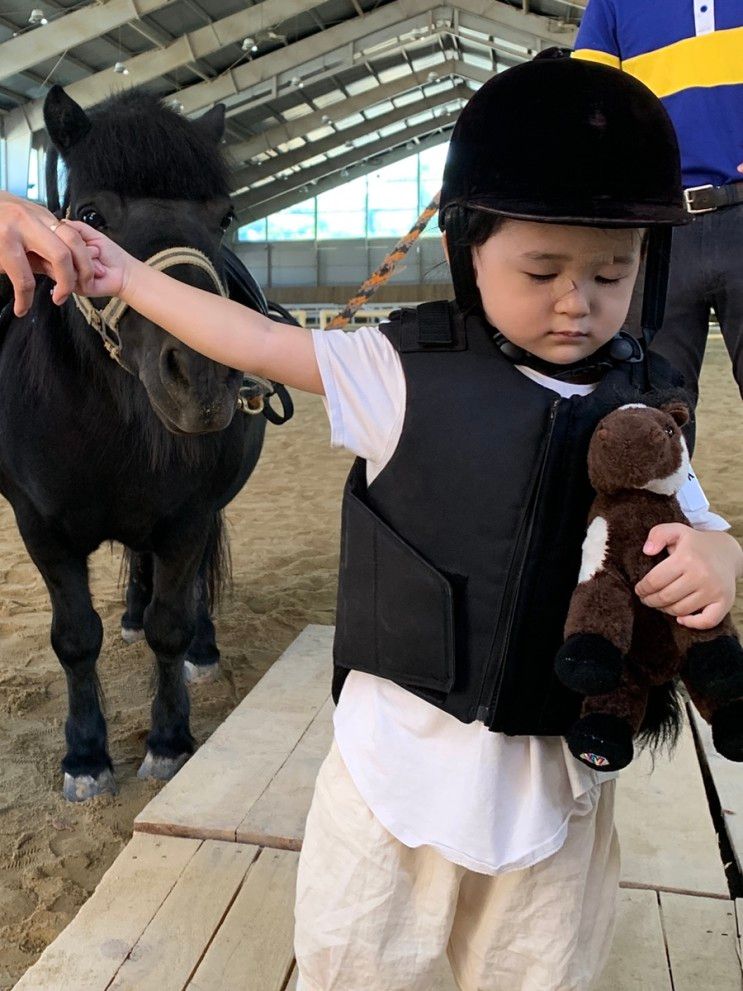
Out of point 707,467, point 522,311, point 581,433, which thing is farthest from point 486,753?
point 707,467

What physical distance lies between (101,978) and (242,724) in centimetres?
84

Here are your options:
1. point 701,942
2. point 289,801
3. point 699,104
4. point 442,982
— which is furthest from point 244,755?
point 699,104

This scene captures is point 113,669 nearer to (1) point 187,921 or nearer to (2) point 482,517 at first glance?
(1) point 187,921

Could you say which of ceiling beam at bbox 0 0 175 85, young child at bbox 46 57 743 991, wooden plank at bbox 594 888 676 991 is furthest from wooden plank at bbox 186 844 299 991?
ceiling beam at bbox 0 0 175 85

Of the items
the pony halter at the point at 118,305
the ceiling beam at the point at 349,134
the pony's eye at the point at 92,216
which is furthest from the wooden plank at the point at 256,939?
the ceiling beam at the point at 349,134

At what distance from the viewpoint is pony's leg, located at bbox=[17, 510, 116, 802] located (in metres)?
2.14

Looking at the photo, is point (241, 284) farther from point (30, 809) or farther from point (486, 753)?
point (486, 753)

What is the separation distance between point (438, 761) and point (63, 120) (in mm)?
1567

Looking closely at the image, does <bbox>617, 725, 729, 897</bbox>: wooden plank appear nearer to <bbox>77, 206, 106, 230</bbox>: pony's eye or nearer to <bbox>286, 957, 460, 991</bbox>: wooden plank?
<bbox>286, 957, 460, 991</bbox>: wooden plank

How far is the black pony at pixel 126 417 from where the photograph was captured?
166 cm

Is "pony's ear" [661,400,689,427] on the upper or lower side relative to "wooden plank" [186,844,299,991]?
upper

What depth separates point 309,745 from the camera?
2020 millimetres

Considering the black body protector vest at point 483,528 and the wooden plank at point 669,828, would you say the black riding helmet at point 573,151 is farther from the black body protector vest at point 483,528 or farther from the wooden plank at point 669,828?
the wooden plank at point 669,828

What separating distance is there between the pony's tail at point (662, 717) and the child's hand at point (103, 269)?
75cm
